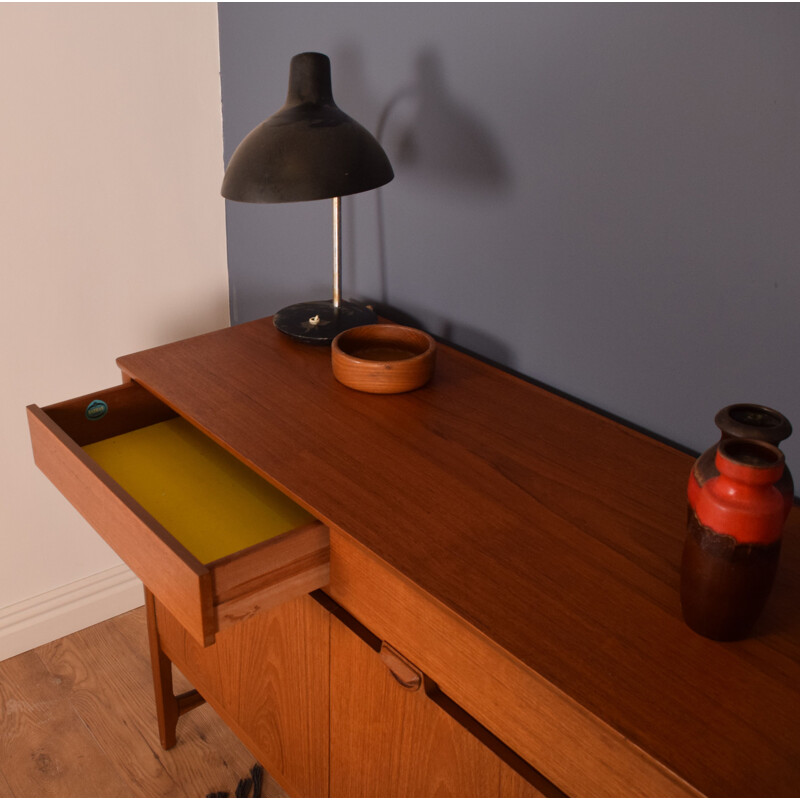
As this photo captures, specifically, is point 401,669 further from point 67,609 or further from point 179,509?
point 67,609

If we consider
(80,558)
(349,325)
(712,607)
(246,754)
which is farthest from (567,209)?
(80,558)

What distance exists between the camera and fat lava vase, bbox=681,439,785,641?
71cm

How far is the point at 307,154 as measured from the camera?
3.69 ft

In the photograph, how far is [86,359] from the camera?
1770mm

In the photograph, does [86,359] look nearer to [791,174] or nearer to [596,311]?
[596,311]

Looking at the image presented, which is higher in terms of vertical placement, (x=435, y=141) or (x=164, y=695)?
(x=435, y=141)

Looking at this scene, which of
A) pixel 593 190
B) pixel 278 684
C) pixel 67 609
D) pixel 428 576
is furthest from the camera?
pixel 67 609

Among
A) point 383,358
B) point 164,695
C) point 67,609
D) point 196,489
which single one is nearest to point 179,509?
point 196,489

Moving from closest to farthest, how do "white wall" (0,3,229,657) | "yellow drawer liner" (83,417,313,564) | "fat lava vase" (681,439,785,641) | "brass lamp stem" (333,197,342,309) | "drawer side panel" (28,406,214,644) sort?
"fat lava vase" (681,439,785,641) < "drawer side panel" (28,406,214,644) < "yellow drawer liner" (83,417,313,564) < "brass lamp stem" (333,197,342,309) < "white wall" (0,3,229,657)

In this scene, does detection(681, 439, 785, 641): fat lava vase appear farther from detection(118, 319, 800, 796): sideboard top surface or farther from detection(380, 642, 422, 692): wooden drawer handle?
detection(380, 642, 422, 692): wooden drawer handle

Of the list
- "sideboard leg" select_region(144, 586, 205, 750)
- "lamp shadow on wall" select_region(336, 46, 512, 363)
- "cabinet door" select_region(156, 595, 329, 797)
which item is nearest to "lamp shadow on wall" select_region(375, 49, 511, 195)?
"lamp shadow on wall" select_region(336, 46, 512, 363)

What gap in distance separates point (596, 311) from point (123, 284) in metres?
1.06

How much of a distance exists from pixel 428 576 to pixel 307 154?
60 centimetres

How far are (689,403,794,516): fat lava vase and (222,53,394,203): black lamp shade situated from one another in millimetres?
601
